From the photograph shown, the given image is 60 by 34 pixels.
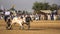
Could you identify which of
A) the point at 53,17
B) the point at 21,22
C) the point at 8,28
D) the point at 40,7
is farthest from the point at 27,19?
the point at 40,7

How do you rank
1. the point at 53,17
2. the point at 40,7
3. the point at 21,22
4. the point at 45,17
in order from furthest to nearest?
the point at 40,7 < the point at 45,17 < the point at 53,17 < the point at 21,22

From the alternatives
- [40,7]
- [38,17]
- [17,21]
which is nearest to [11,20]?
[17,21]

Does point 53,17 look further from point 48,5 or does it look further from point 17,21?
point 48,5

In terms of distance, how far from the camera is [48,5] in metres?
71.3

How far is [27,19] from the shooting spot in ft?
53.2

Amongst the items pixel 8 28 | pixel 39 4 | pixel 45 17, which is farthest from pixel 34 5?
pixel 8 28

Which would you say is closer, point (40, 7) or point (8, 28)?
point (8, 28)

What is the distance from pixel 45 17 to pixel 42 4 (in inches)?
1143

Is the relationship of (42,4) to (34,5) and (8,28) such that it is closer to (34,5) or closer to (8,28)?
(34,5)

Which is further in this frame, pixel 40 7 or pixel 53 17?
pixel 40 7

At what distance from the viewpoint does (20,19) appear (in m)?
16.2

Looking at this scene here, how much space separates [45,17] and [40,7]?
27724 mm

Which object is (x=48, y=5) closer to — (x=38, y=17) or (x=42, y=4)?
(x=42, y=4)

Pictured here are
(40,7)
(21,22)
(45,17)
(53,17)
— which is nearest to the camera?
(21,22)
